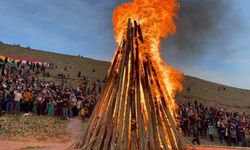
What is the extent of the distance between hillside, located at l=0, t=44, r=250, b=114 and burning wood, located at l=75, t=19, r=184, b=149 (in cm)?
3296

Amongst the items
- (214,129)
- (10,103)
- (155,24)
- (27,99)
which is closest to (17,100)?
(10,103)

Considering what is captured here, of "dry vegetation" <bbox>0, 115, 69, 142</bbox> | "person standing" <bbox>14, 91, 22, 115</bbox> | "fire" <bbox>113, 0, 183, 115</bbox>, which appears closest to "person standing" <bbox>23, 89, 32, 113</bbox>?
"person standing" <bbox>14, 91, 22, 115</bbox>

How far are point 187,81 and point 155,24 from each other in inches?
1873

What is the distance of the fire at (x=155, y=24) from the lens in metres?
10.7

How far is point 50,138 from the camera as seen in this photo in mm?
16469

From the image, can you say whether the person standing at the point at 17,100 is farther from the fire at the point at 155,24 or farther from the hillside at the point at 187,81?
the hillside at the point at 187,81

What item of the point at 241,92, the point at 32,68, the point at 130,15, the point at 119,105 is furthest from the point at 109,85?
the point at 241,92

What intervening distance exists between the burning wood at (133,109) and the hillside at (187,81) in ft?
108

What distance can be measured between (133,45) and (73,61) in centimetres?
4630

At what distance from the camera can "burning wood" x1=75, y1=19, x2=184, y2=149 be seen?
9328mm

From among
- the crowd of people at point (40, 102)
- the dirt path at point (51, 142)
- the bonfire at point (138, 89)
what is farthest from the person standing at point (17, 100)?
the bonfire at point (138, 89)

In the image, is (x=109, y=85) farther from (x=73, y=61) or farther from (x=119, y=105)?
(x=73, y=61)

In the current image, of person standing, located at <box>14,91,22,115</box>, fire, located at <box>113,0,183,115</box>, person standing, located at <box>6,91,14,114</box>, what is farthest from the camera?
person standing, located at <box>14,91,22,115</box>

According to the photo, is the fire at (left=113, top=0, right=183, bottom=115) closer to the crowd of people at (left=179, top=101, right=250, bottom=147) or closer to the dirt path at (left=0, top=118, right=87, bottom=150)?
the dirt path at (left=0, top=118, right=87, bottom=150)
